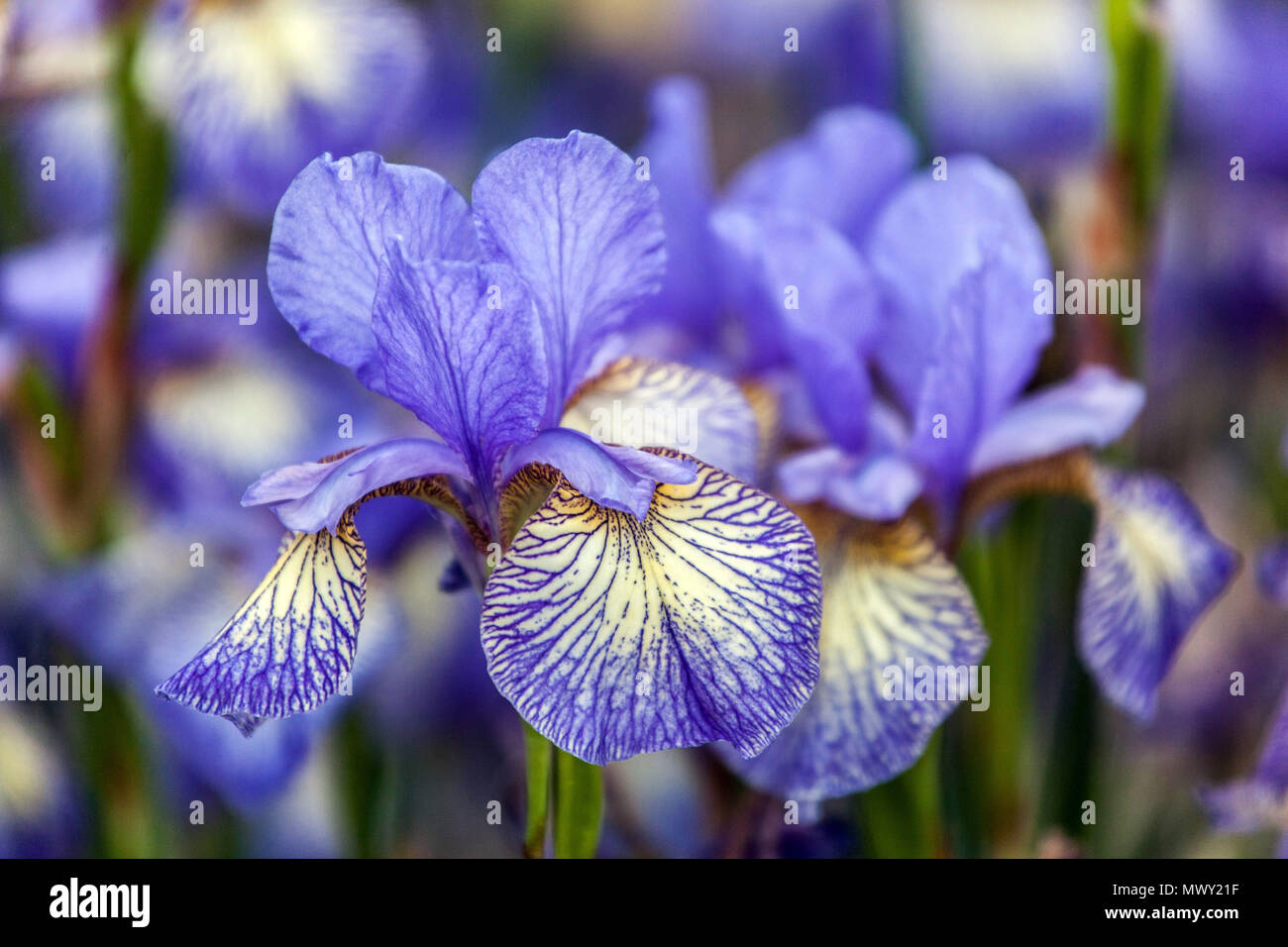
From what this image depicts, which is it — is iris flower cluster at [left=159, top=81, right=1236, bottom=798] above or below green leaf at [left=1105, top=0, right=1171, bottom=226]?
below

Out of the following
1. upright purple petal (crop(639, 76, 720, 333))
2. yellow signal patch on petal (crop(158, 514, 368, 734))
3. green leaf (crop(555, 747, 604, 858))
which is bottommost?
green leaf (crop(555, 747, 604, 858))

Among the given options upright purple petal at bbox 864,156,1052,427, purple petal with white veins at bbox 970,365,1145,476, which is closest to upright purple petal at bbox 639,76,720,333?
upright purple petal at bbox 864,156,1052,427

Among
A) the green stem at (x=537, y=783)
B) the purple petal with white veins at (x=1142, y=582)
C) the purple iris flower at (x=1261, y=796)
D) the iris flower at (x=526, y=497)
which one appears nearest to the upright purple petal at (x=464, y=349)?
the iris flower at (x=526, y=497)

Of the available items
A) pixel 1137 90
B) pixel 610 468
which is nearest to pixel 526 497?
pixel 610 468

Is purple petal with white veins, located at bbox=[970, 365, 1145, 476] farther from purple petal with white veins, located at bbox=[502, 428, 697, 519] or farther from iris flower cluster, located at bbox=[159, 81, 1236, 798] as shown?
purple petal with white veins, located at bbox=[502, 428, 697, 519]

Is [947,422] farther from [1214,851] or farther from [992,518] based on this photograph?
[1214,851]

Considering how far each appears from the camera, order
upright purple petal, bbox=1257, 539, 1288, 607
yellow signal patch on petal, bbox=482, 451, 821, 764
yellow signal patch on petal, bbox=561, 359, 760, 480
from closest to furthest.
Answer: yellow signal patch on petal, bbox=482, 451, 821, 764
yellow signal patch on petal, bbox=561, 359, 760, 480
upright purple petal, bbox=1257, 539, 1288, 607

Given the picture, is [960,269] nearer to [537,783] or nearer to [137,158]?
[537,783]
